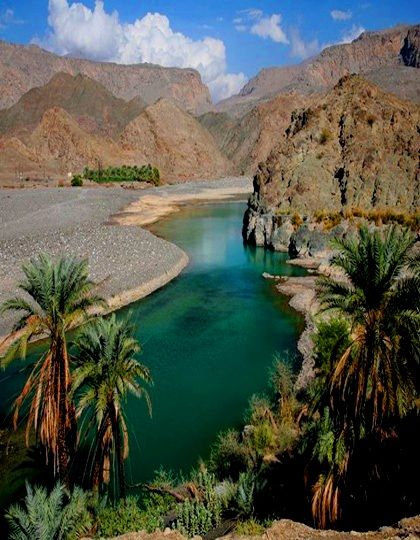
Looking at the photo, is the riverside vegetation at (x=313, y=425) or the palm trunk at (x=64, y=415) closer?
the riverside vegetation at (x=313, y=425)

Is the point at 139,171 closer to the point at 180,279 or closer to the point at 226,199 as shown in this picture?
A: the point at 226,199

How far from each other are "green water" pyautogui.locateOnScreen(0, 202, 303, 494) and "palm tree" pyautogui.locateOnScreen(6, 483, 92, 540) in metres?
5.16

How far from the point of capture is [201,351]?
90.9 feet

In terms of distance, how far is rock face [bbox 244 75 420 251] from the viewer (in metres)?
54.7

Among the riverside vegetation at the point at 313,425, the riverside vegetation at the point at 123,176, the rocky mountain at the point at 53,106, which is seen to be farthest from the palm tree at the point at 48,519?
the rocky mountain at the point at 53,106

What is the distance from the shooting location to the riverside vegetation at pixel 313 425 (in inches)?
446

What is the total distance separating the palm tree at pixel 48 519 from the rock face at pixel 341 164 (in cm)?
4049

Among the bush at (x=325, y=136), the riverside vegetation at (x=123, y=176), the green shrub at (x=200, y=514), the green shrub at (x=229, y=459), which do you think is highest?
the bush at (x=325, y=136)

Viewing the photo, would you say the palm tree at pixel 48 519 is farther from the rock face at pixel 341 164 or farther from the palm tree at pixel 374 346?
the rock face at pixel 341 164

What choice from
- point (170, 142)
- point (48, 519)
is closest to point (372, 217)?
point (48, 519)

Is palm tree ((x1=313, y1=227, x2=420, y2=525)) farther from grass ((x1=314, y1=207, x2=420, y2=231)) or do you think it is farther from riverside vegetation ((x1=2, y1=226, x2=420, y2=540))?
grass ((x1=314, y1=207, x2=420, y2=231))

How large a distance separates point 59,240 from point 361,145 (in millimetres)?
35171

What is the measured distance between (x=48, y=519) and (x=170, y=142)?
598 ft

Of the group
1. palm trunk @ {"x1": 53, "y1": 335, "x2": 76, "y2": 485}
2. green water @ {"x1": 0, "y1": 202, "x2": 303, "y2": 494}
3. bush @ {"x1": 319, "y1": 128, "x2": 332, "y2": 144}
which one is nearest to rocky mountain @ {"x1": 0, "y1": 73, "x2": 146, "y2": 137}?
bush @ {"x1": 319, "y1": 128, "x2": 332, "y2": 144}
